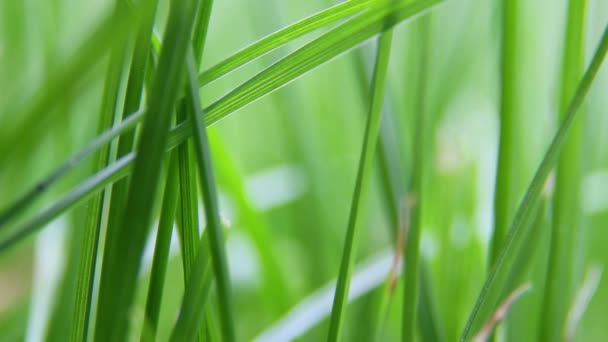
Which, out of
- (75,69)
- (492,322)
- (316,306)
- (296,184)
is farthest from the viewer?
(296,184)

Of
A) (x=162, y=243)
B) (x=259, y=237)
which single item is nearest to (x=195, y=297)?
(x=162, y=243)

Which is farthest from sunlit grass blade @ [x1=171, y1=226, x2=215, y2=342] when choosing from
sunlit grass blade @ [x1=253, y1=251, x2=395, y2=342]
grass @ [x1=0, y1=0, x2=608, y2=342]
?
sunlit grass blade @ [x1=253, y1=251, x2=395, y2=342]

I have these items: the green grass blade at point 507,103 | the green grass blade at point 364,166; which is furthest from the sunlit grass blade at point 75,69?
the green grass blade at point 507,103

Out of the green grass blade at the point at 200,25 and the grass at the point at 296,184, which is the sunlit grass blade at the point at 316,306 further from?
the green grass blade at the point at 200,25

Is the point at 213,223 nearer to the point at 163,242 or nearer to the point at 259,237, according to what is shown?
the point at 163,242

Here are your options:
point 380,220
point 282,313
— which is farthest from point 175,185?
point 380,220

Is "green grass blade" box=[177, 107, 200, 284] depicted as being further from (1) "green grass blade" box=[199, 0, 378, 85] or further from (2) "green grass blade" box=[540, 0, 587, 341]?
(2) "green grass blade" box=[540, 0, 587, 341]
